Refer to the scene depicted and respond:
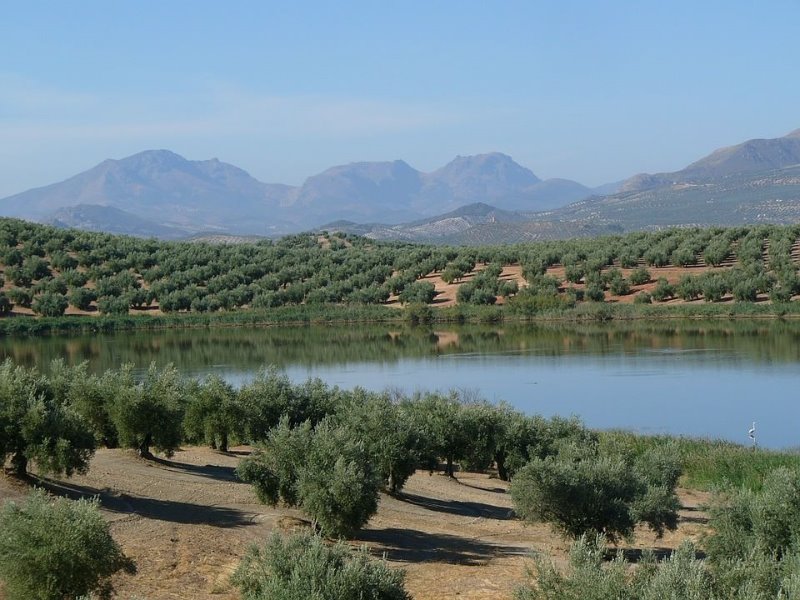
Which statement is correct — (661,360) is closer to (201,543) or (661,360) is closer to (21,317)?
(201,543)

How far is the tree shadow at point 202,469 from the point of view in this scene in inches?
813

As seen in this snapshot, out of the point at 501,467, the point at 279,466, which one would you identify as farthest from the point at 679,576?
the point at 501,467

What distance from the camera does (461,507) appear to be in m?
20.2

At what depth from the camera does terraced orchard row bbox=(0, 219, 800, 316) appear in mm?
70750

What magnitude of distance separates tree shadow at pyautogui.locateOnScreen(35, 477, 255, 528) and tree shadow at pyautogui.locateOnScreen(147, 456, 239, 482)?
255 cm

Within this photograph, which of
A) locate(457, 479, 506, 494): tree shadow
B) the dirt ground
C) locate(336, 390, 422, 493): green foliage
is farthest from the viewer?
locate(457, 479, 506, 494): tree shadow

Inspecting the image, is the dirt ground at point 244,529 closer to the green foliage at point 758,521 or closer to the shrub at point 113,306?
the green foliage at point 758,521

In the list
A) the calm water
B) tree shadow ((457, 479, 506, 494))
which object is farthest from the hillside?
tree shadow ((457, 479, 506, 494))

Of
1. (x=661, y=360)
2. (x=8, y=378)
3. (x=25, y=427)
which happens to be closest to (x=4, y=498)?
(x=25, y=427)

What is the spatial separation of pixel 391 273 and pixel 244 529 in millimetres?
68499

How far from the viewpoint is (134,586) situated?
539 inches

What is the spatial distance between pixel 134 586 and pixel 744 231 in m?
75.7

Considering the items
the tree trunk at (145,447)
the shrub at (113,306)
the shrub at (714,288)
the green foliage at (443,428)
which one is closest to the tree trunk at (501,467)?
the green foliage at (443,428)

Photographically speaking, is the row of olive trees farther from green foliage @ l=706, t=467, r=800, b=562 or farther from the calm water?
the calm water
